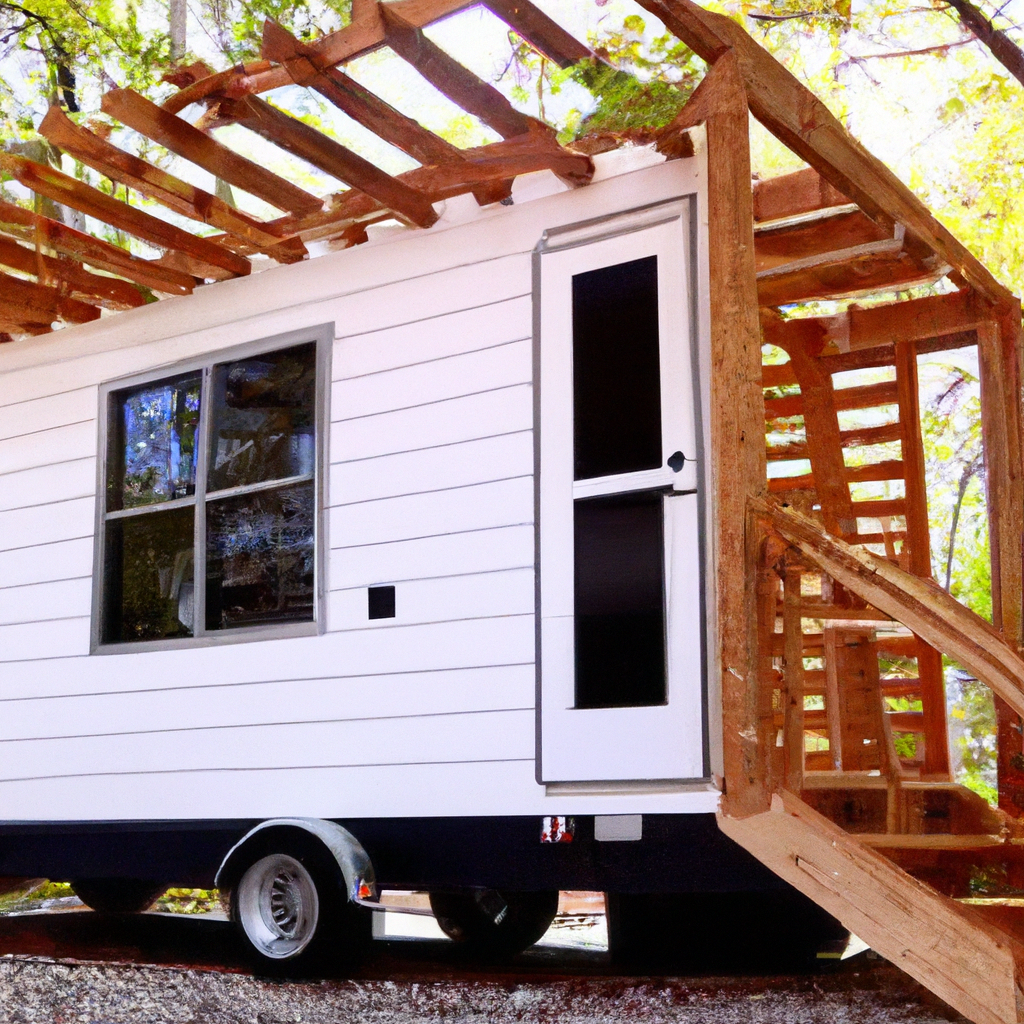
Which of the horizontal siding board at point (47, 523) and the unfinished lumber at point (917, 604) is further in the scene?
the horizontal siding board at point (47, 523)

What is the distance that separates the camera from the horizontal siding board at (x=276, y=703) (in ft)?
15.2

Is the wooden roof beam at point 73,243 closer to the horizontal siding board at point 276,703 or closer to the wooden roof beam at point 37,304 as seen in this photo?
the wooden roof beam at point 37,304

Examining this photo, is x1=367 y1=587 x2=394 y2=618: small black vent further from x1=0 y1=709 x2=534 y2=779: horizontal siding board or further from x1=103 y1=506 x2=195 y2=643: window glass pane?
x1=103 y1=506 x2=195 y2=643: window glass pane

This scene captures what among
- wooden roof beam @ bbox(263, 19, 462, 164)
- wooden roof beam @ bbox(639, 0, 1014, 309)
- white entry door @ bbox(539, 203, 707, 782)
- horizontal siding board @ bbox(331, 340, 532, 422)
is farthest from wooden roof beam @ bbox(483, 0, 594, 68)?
horizontal siding board @ bbox(331, 340, 532, 422)

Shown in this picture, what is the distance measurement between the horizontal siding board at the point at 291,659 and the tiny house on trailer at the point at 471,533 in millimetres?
18

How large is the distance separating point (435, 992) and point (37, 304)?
3.82 metres

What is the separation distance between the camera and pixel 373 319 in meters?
5.17

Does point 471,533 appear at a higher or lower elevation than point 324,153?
lower

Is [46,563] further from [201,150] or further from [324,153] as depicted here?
[324,153]

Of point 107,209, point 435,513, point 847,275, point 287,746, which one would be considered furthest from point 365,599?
point 847,275

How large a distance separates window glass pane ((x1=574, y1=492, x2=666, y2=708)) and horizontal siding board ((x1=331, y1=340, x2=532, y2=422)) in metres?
0.70

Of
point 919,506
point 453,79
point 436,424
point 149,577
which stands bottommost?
point 149,577

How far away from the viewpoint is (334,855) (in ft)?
A: 14.9

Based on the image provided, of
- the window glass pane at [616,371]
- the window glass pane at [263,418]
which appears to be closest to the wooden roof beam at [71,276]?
the window glass pane at [263,418]
